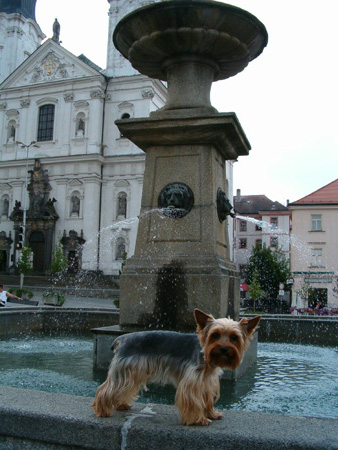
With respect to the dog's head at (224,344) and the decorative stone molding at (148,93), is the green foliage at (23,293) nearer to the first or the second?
the dog's head at (224,344)

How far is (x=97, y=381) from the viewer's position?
17.5 feet

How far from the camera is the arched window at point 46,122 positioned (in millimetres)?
47156

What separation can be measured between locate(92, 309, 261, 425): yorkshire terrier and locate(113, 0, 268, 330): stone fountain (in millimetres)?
2894

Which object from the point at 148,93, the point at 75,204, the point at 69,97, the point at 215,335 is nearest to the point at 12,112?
the point at 69,97

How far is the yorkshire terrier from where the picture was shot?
9.12 feet

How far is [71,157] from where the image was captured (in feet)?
147

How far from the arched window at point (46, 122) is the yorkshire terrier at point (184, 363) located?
45.9 meters

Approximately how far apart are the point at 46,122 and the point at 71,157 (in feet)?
17.8

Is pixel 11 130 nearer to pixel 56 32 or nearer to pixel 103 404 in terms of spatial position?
pixel 56 32

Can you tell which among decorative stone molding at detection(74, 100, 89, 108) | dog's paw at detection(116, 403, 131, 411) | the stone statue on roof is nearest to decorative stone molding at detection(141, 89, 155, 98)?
decorative stone molding at detection(74, 100, 89, 108)

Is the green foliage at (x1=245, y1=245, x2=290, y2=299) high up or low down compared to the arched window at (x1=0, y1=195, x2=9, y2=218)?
down

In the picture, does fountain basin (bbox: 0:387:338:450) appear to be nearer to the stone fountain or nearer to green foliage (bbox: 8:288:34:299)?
the stone fountain

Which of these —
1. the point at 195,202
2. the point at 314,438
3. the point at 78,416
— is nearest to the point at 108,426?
the point at 78,416

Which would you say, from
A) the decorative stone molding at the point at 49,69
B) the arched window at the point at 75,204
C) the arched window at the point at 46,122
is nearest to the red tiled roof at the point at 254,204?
the arched window at the point at 75,204
